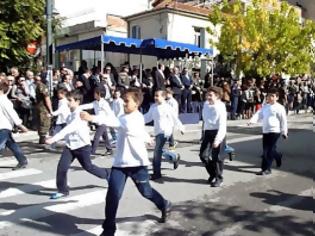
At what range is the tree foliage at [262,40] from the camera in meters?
28.1

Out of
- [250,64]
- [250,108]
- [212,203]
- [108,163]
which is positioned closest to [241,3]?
[250,64]

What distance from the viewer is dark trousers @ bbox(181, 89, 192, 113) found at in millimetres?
18016

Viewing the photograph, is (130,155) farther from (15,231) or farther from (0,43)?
(0,43)

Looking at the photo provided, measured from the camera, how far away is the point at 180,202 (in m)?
6.66

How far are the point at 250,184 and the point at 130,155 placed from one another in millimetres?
3352

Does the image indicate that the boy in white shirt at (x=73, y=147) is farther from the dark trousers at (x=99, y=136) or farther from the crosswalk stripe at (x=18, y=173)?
the dark trousers at (x=99, y=136)

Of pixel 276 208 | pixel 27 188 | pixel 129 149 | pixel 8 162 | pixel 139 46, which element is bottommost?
pixel 276 208

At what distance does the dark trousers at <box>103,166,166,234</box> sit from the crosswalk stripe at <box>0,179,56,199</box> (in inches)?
104

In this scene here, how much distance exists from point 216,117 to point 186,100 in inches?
407

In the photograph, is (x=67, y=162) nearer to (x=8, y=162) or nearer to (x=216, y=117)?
(x=216, y=117)

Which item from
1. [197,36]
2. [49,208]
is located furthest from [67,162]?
[197,36]

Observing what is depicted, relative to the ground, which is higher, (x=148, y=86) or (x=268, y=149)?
(x=148, y=86)

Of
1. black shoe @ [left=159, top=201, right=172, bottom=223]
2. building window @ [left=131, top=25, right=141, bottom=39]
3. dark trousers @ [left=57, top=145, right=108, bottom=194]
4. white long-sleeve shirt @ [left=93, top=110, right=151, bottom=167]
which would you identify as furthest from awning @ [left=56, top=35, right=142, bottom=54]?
building window @ [left=131, top=25, right=141, bottom=39]

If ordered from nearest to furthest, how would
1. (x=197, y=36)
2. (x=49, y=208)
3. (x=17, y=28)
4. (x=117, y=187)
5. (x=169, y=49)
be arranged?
(x=117, y=187) < (x=49, y=208) < (x=17, y=28) < (x=169, y=49) < (x=197, y=36)
